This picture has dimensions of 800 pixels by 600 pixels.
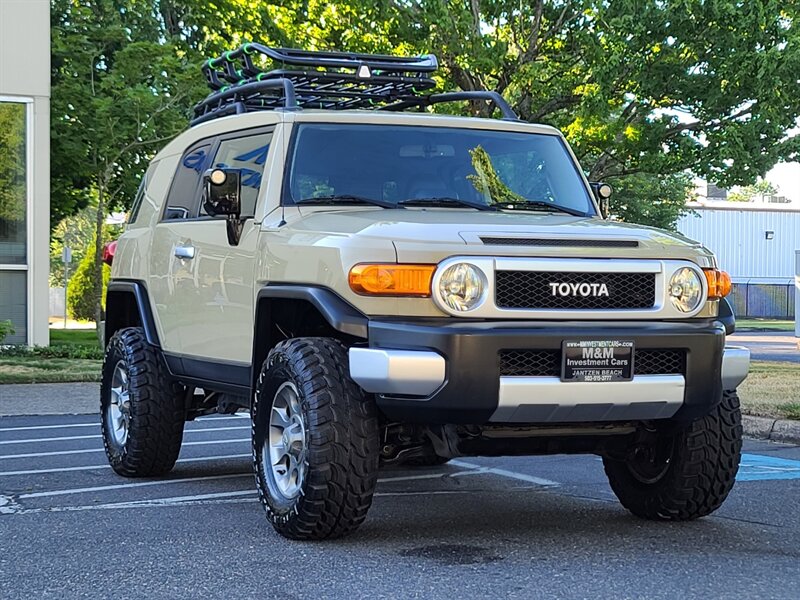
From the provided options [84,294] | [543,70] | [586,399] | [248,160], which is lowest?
[84,294]

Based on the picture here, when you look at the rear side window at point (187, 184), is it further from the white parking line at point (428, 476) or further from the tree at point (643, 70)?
the tree at point (643, 70)

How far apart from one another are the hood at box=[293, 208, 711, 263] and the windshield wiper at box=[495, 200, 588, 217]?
0.47m

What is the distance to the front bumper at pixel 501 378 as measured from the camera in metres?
5.51

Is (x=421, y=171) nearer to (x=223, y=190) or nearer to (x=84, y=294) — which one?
(x=223, y=190)

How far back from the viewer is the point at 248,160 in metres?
7.36

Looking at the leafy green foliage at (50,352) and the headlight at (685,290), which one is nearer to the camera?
the headlight at (685,290)

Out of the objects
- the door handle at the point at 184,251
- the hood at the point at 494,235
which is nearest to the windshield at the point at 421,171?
the hood at the point at 494,235

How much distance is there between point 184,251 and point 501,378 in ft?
8.92

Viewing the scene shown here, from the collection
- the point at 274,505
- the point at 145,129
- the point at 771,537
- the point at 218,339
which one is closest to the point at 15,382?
the point at 145,129

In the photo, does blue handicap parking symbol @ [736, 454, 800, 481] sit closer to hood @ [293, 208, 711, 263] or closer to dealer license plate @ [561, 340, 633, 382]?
hood @ [293, 208, 711, 263]

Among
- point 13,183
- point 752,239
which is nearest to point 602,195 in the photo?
point 13,183

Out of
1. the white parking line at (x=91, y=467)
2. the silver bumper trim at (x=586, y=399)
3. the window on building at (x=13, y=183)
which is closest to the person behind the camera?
the silver bumper trim at (x=586, y=399)

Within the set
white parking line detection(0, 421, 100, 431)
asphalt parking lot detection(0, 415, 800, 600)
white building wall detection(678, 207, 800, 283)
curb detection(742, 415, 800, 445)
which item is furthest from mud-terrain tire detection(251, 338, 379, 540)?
white building wall detection(678, 207, 800, 283)

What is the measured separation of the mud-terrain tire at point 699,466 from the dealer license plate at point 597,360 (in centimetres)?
74
